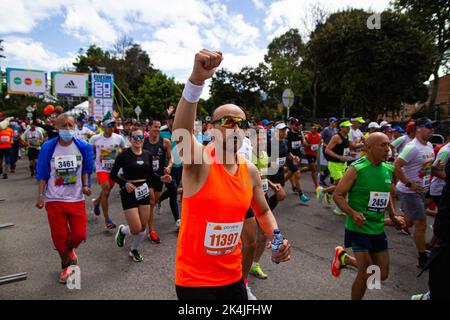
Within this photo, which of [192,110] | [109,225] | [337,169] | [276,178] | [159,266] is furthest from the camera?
[337,169]

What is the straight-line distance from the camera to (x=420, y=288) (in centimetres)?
400

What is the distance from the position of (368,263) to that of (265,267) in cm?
169

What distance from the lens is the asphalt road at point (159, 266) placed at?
383cm

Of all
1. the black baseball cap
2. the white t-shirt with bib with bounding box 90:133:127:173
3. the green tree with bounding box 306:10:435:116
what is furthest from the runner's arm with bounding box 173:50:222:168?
the green tree with bounding box 306:10:435:116

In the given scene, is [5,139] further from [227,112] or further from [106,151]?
[227,112]

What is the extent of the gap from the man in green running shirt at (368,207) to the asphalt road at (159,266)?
66cm

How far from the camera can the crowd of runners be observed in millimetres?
2074

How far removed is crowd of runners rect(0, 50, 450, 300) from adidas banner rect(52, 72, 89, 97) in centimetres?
2219

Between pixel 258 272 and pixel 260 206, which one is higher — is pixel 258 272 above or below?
below

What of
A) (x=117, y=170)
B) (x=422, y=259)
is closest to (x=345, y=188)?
(x=422, y=259)

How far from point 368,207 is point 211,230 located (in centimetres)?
210

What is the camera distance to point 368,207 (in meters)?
3.45
